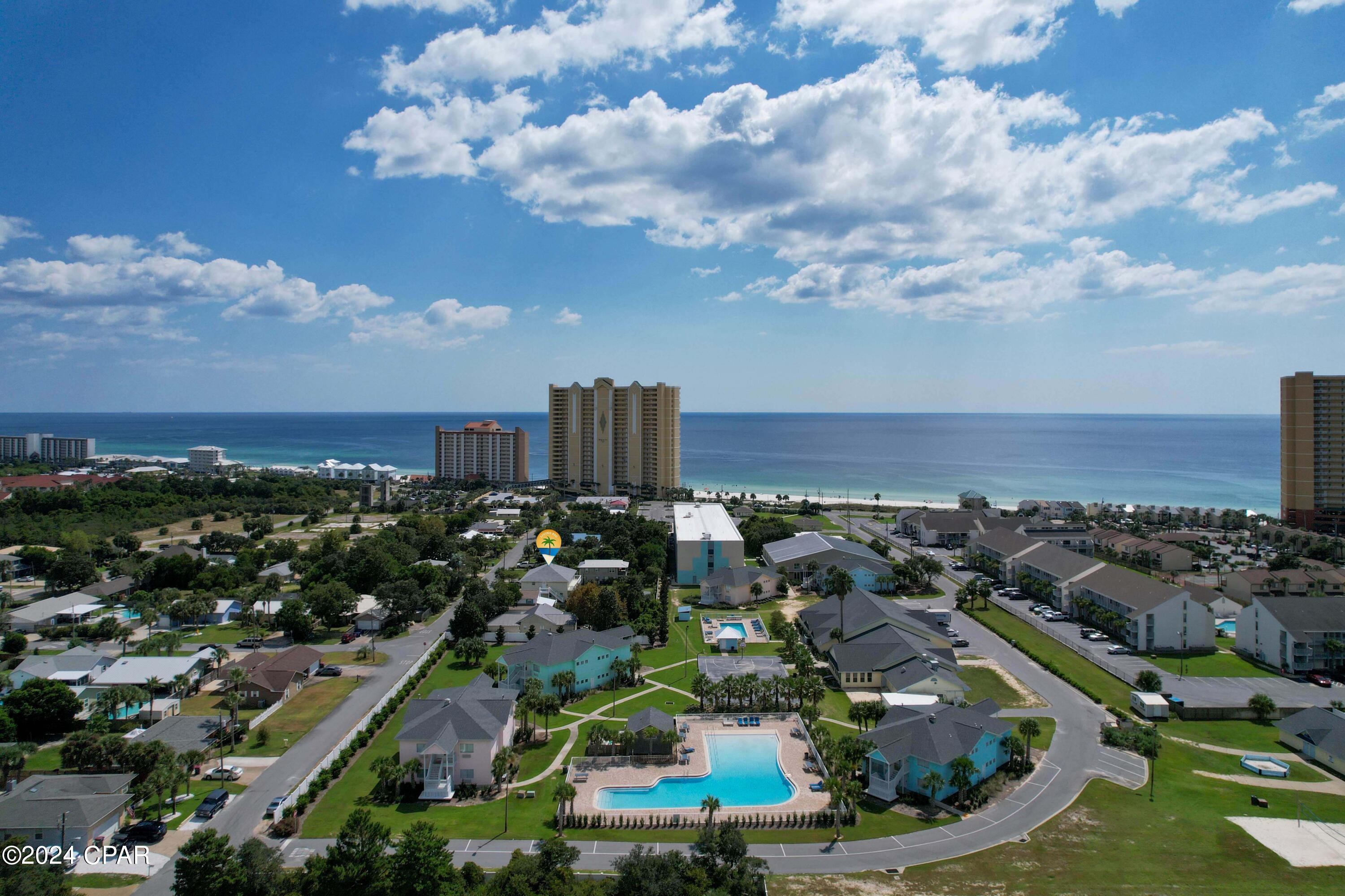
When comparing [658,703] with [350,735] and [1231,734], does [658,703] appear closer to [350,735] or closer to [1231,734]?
[350,735]

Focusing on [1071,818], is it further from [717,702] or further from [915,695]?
[717,702]

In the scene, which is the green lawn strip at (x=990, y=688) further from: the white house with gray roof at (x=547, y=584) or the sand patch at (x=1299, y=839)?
the white house with gray roof at (x=547, y=584)

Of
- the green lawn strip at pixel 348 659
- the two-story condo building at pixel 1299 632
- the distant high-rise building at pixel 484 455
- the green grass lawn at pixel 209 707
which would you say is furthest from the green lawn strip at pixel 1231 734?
the distant high-rise building at pixel 484 455

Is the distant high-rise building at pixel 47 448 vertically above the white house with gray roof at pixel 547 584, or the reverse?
the distant high-rise building at pixel 47 448

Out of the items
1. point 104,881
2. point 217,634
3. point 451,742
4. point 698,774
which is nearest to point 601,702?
point 698,774

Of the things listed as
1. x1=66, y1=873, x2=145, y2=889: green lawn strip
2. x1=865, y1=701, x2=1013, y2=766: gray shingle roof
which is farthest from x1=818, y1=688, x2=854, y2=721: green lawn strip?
x1=66, y1=873, x2=145, y2=889: green lawn strip
